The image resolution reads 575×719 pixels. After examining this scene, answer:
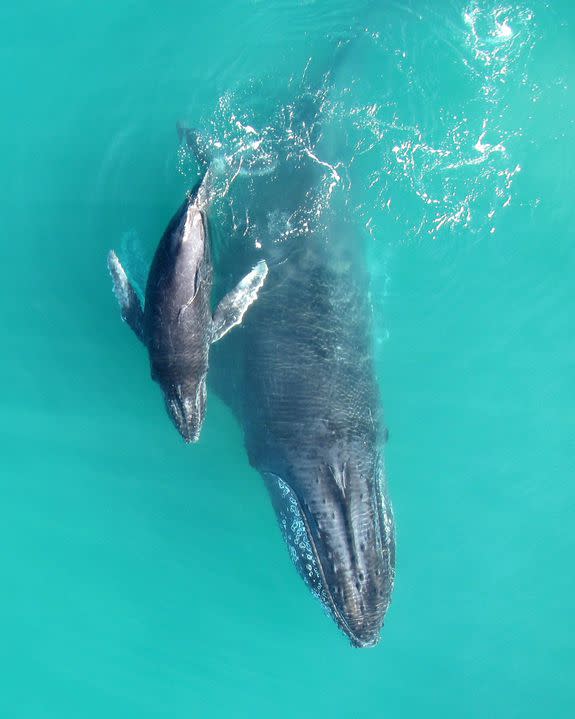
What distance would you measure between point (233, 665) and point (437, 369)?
8.11 meters

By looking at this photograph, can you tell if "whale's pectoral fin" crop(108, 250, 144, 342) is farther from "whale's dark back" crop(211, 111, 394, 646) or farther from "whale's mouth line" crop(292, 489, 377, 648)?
"whale's mouth line" crop(292, 489, 377, 648)

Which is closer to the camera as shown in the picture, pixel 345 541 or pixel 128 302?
pixel 345 541

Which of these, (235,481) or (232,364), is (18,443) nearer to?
(235,481)

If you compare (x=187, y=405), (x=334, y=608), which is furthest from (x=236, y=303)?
(x=334, y=608)

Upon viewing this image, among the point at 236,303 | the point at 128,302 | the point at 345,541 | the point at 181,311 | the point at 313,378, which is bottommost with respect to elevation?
the point at 345,541

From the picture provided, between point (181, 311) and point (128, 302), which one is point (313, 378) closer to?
point (181, 311)

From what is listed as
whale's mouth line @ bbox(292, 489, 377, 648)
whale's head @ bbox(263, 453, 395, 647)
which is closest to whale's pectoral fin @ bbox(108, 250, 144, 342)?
whale's head @ bbox(263, 453, 395, 647)

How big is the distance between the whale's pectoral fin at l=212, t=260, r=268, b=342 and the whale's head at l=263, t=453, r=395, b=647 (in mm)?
2504

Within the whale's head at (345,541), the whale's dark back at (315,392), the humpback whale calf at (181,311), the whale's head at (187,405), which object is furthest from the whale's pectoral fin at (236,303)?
the whale's head at (345,541)

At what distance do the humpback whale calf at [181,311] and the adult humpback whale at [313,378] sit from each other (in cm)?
134

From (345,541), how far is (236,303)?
4008 mm

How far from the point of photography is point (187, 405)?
9.22 metres

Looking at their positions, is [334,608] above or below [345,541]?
below

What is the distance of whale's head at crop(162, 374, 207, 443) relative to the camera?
905 cm
